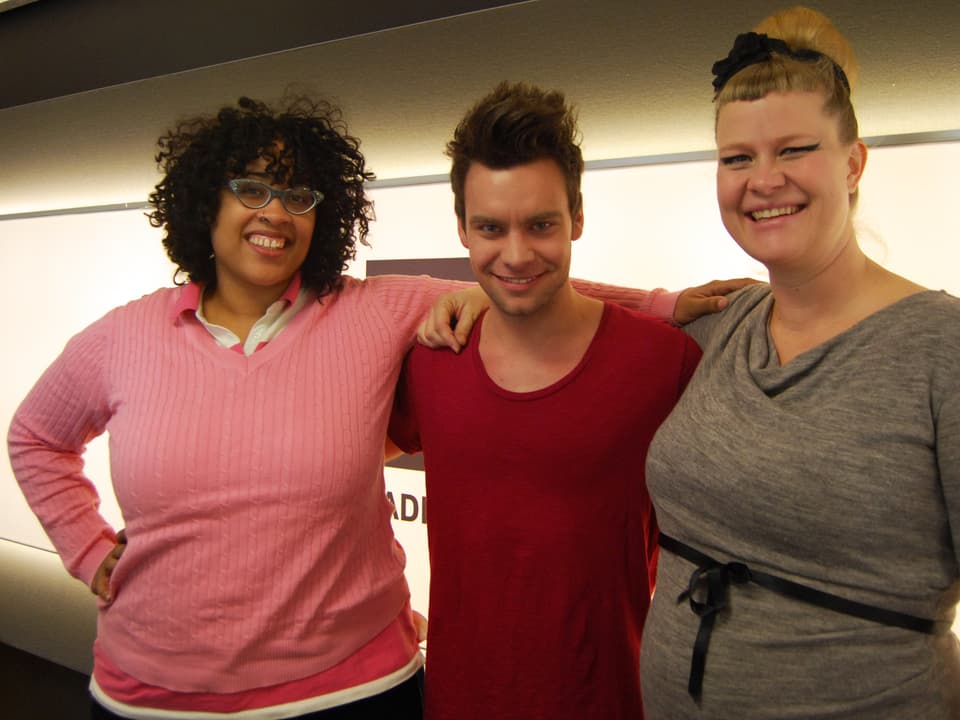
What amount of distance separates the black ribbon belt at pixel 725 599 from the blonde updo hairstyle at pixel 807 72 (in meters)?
0.72

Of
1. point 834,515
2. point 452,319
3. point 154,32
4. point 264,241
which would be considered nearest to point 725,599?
point 834,515

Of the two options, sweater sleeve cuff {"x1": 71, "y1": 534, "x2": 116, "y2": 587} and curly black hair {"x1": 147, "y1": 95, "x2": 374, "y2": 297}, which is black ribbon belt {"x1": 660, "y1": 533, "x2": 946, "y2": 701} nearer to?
curly black hair {"x1": 147, "y1": 95, "x2": 374, "y2": 297}

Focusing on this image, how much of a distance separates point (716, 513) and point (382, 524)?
764mm

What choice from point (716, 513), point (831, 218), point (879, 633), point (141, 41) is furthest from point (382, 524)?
point (141, 41)

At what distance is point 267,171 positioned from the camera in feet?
5.19

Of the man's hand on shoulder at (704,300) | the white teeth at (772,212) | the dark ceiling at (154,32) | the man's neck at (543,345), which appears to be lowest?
the man's neck at (543,345)

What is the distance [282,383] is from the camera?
1.49m

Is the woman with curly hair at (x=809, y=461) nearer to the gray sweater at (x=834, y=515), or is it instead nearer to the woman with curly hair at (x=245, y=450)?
the gray sweater at (x=834, y=515)

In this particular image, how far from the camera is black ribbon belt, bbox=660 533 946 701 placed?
3.50 feet

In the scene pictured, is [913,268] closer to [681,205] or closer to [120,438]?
[681,205]

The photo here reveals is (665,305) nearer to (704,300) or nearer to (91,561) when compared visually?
(704,300)

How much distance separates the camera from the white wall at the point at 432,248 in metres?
1.81

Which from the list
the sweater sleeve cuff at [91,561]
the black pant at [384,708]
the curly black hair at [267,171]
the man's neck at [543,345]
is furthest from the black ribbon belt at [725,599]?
the sweater sleeve cuff at [91,561]

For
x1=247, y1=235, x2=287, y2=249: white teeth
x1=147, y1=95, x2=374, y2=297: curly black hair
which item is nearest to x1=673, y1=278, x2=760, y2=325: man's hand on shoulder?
x1=147, y1=95, x2=374, y2=297: curly black hair
